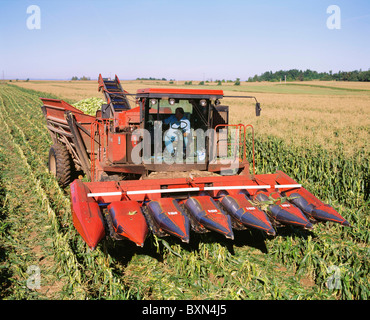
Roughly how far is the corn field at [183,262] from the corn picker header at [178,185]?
524mm

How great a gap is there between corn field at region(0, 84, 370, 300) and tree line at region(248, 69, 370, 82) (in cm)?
7839

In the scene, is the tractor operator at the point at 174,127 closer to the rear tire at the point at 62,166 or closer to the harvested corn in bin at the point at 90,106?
the rear tire at the point at 62,166

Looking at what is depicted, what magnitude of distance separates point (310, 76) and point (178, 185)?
109 meters

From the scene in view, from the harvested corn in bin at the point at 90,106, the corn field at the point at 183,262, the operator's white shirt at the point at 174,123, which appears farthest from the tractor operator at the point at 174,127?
the harvested corn in bin at the point at 90,106

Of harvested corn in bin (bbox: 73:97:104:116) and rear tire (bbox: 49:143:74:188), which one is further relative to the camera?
harvested corn in bin (bbox: 73:97:104:116)

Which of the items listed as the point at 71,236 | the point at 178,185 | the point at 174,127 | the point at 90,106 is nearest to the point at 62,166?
the point at 71,236

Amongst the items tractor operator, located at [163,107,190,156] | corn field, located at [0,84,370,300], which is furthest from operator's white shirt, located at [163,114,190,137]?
corn field, located at [0,84,370,300]

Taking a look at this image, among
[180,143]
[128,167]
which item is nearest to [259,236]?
[180,143]

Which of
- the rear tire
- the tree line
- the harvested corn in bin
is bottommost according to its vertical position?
the rear tire

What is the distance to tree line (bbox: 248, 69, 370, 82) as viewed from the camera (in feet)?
249

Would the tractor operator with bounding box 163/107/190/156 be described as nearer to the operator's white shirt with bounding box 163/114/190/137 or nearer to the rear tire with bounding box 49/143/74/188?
the operator's white shirt with bounding box 163/114/190/137
